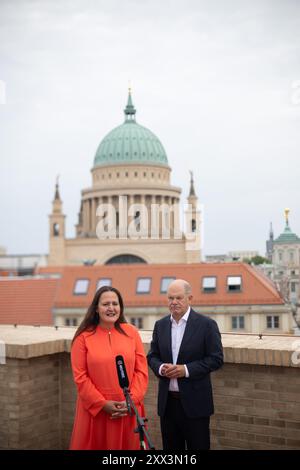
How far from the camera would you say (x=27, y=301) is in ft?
129

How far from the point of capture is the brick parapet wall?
19.3ft

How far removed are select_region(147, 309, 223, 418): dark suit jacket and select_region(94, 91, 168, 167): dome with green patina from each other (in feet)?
299

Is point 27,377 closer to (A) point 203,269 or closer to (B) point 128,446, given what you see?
(B) point 128,446

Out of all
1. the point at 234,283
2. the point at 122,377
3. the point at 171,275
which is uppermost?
the point at 171,275

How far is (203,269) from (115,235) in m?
37.6

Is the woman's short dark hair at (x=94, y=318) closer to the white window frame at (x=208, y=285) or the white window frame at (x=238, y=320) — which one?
the white window frame at (x=238, y=320)

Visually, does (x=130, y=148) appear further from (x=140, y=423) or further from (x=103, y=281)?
(x=140, y=423)

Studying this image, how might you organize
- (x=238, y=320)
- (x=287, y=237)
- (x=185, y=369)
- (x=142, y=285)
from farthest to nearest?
(x=142, y=285) → (x=238, y=320) → (x=287, y=237) → (x=185, y=369)

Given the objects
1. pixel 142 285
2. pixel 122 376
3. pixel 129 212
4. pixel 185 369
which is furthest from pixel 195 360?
pixel 129 212

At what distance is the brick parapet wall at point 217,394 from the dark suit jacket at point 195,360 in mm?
842

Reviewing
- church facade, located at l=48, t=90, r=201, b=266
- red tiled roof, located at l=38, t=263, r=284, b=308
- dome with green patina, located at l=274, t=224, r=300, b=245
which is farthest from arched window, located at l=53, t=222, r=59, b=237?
dome with green patina, located at l=274, t=224, r=300, b=245

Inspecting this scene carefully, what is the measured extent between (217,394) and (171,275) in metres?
34.6

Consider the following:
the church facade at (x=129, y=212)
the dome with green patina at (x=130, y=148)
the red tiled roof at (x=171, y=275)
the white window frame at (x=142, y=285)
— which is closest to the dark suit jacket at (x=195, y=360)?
the red tiled roof at (x=171, y=275)
